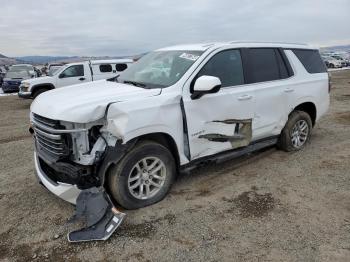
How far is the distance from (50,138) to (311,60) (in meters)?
4.60

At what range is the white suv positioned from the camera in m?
3.56

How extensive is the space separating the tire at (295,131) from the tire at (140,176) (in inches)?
96.2

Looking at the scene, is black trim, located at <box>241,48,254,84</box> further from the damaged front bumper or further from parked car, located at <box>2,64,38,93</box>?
parked car, located at <box>2,64,38,93</box>

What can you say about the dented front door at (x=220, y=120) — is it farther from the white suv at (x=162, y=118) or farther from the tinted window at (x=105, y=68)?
the tinted window at (x=105, y=68)

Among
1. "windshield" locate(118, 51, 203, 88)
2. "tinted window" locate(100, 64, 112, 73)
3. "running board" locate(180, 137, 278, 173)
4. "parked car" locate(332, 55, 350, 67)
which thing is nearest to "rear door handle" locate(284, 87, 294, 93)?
"running board" locate(180, 137, 278, 173)

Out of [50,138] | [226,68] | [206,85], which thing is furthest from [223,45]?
[50,138]

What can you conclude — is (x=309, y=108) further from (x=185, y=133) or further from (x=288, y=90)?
(x=185, y=133)

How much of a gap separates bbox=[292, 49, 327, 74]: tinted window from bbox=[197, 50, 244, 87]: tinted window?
155 centimetres

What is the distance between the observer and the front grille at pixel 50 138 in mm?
3537

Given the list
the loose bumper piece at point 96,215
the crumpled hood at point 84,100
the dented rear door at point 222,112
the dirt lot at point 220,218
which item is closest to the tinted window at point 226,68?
the dented rear door at point 222,112

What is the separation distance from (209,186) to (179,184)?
41cm

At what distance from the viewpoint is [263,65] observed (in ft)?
17.1

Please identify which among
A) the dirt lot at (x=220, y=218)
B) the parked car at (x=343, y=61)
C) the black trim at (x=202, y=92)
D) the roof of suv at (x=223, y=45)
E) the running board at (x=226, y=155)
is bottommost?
the dirt lot at (x=220, y=218)

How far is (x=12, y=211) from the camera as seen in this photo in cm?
411
